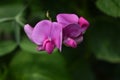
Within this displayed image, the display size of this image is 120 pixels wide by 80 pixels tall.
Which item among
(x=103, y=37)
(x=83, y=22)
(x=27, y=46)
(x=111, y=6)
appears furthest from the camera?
(x=103, y=37)

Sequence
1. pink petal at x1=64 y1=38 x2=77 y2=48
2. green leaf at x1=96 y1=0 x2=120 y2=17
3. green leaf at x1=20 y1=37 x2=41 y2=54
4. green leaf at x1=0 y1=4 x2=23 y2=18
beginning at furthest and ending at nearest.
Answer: green leaf at x1=0 y1=4 x2=23 y2=18
green leaf at x1=20 y1=37 x2=41 y2=54
green leaf at x1=96 y1=0 x2=120 y2=17
pink petal at x1=64 y1=38 x2=77 y2=48

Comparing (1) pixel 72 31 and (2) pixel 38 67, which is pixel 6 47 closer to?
(2) pixel 38 67

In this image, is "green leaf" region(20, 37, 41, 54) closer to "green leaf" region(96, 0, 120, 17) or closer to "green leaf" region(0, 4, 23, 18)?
"green leaf" region(0, 4, 23, 18)

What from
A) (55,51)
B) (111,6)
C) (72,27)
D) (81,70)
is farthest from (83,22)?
(81,70)

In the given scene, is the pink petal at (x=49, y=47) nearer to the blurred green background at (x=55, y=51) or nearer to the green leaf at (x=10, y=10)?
the blurred green background at (x=55, y=51)

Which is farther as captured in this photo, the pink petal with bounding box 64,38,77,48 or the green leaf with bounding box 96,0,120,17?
the green leaf with bounding box 96,0,120,17

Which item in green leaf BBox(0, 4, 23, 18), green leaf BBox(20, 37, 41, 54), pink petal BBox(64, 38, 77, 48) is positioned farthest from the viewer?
green leaf BBox(0, 4, 23, 18)

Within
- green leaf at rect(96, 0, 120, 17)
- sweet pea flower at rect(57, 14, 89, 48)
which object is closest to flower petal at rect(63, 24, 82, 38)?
sweet pea flower at rect(57, 14, 89, 48)
